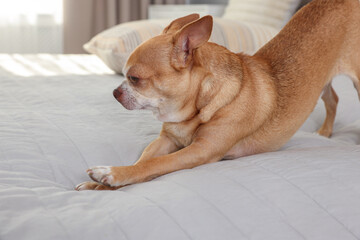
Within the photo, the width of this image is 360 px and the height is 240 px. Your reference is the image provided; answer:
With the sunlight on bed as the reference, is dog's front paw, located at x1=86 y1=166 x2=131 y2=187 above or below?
above

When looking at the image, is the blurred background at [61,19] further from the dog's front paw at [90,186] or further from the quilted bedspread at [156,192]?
the dog's front paw at [90,186]

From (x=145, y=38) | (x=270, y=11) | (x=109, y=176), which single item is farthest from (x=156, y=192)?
(x=270, y=11)

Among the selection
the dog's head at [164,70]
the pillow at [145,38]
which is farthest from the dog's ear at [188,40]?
the pillow at [145,38]

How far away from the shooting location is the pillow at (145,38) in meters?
2.20

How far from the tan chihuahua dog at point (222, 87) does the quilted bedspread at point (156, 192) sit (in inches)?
2.9

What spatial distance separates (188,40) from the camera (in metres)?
→ 1.12

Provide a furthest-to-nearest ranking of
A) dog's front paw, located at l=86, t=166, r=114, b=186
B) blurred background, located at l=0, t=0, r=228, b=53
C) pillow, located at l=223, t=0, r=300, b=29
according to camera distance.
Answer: blurred background, located at l=0, t=0, r=228, b=53 → pillow, located at l=223, t=0, r=300, b=29 → dog's front paw, located at l=86, t=166, r=114, b=186

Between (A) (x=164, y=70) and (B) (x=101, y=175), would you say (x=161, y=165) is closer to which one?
(B) (x=101, y=175)

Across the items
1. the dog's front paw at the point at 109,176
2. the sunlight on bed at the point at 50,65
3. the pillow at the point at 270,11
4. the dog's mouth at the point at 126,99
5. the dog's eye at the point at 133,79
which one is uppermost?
the pillow at the point at 270,11

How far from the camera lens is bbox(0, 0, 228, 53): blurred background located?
12.7ft

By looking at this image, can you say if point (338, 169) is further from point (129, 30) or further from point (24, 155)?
point (129, 30)

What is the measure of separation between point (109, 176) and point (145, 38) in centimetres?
136

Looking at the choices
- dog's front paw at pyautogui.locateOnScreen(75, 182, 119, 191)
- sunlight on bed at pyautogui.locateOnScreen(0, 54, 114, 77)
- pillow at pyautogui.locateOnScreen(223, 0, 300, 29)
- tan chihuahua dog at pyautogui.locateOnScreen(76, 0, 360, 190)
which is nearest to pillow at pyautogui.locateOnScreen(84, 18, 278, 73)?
sunlight on bed at pyautogui.locateOnScreen(0, 54, 114, 77)

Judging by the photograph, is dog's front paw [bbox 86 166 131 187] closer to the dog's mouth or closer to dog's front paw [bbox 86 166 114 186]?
dog's front paw [bbox 86 166 114 186]
